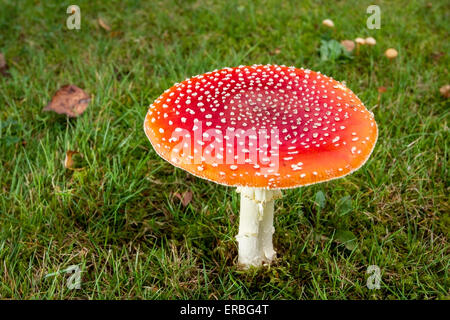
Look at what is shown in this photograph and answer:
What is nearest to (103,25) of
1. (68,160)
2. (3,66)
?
(3,66)

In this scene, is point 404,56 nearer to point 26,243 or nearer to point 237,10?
point 237,10

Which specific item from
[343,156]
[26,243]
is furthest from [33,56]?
[343,156]

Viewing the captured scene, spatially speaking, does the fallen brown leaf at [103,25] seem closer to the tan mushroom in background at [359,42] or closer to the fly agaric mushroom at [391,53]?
the tan mushroom in background at [359,42]

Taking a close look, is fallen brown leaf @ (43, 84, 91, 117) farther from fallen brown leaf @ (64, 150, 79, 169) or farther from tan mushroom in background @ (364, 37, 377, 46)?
tan mushroom in background @ (364, 37, 377, 46)

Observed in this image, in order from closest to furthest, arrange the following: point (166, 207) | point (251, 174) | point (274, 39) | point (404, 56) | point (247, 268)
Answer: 1. point (251, 174)
2. point (247, 268)
3. point (166, 207)
4. point (404, 56)
5. point (274, 39)

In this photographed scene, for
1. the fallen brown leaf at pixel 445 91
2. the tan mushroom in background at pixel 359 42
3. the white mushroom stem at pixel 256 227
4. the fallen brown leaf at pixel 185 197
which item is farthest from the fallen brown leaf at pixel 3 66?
the fallen brown leaf at pixel 445 91

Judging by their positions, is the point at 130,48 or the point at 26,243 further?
the point at 130,48
